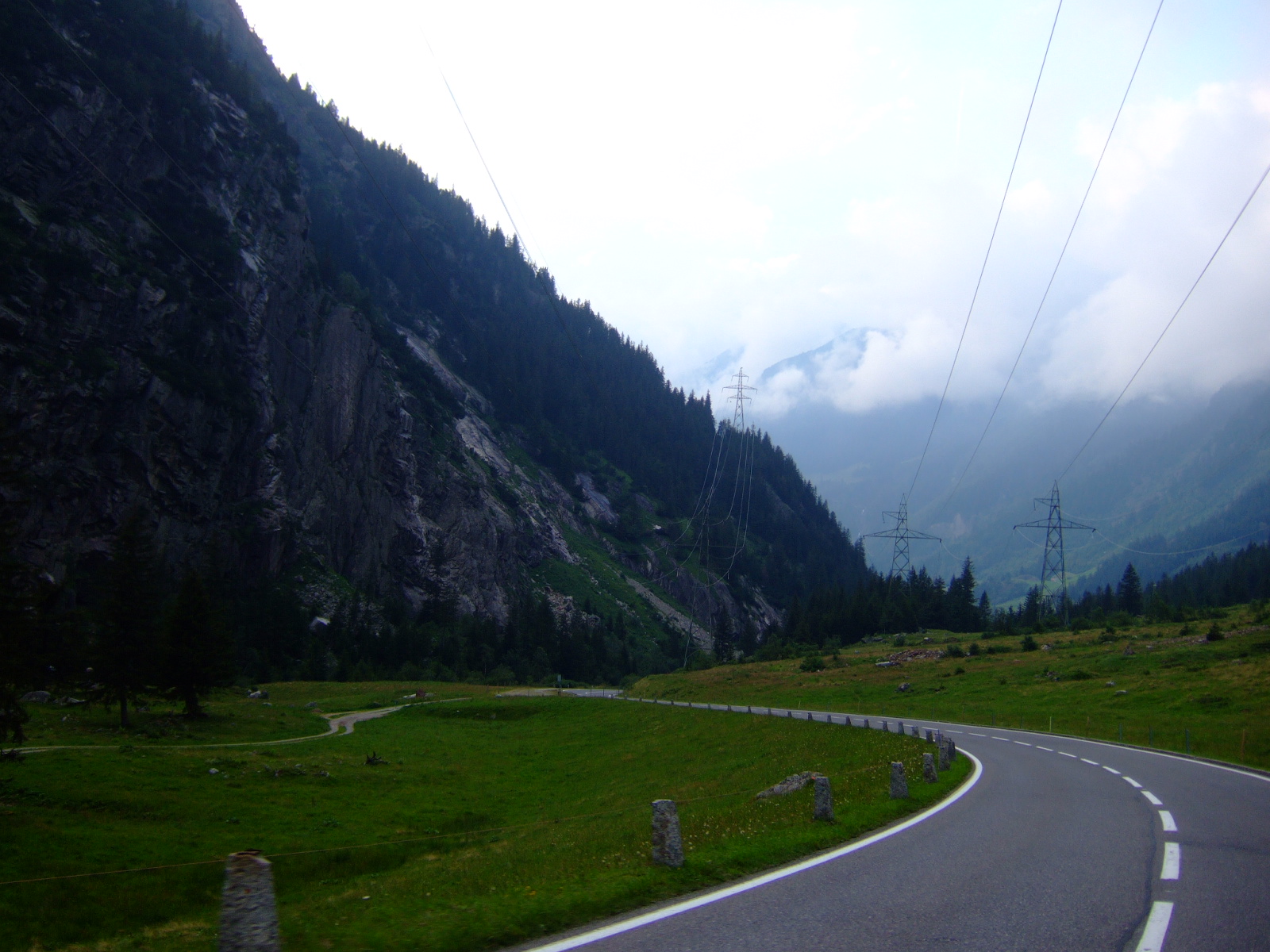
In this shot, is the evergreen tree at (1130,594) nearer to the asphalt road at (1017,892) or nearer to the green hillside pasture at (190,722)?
the green hillside pasture at (190,722)

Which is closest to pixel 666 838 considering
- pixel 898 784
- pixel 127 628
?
pixel 898 784

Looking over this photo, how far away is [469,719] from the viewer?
69125 mm

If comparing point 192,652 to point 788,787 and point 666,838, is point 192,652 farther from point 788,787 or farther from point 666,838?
point 666,838

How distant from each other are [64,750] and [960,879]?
42.2 metres

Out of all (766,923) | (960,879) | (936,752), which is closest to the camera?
(766,923)

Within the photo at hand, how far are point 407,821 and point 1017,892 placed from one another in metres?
28.9

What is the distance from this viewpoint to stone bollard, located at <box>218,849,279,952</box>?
6562mm

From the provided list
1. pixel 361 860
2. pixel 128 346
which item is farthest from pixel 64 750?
pixel 128 346

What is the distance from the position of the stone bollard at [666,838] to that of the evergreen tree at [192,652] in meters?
52.5

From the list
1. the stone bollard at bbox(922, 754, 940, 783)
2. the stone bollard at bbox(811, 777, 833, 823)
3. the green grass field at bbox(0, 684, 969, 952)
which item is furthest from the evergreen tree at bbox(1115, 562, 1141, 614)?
the stone bollard at bbox(811, 777, 833, 823)

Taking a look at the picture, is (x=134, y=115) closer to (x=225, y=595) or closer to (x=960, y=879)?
(x=225, y=595)

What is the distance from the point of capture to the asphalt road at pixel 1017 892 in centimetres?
791

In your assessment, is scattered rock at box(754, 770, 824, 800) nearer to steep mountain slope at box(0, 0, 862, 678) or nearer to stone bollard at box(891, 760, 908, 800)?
stone bollard at box(891, 760, 908, 800)

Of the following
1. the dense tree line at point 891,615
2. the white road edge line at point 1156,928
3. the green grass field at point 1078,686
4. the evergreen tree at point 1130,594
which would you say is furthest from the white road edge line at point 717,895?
the evergreen tree at point 1130,594
